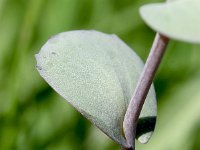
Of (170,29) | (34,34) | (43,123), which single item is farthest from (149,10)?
(34,34)

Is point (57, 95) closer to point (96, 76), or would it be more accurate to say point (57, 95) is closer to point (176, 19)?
point (96, 76)

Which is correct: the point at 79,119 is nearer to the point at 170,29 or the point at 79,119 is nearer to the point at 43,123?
the point at 43,123

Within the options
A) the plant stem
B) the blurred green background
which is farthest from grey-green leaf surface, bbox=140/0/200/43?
the blurred green background

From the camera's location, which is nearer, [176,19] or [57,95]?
[176,19]

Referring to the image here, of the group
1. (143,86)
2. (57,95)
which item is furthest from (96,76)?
(57,95)

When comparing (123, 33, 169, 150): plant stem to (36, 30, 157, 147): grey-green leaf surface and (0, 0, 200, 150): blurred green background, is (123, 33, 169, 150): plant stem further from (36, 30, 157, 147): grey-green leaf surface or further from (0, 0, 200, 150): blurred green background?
(0, 0, 200, 150): blurred green background

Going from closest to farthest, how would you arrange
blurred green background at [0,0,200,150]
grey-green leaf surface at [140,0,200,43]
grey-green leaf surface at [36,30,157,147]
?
grey-green leaf surface at [140,0,200,43] → grey-green leaf surface at [36,30,157,147] → blurred green background at [0,0,200,150]

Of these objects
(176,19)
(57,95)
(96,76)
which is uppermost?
(176,19)
